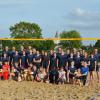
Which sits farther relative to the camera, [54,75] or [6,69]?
[6,69]

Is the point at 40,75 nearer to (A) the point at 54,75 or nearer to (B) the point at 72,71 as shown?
(A) the point at 54,75

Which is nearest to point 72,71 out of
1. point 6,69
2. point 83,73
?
point 83,73

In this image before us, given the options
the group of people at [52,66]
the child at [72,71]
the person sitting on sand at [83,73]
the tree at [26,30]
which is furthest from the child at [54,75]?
the tree at [26,30]

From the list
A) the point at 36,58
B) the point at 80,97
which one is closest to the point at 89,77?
the point at 36,58

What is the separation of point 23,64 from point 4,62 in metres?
0.63

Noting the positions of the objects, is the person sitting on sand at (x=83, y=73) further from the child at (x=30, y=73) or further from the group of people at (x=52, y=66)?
the child at (x=30, y=73)

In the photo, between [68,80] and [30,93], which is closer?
[30,93]

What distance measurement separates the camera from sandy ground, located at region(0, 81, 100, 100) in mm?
10844

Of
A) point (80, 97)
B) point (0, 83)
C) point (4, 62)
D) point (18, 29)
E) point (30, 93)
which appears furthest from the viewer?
point (18, 29)

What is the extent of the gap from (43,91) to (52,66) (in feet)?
9.29

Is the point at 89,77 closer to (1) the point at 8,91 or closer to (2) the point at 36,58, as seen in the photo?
(2) the point at 36,58

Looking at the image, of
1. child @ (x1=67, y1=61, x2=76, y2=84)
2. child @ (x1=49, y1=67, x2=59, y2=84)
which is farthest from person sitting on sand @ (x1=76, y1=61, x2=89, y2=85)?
child @ (x1=49, y1=67, x2=59, y2=84)

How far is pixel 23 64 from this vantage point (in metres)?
15.3

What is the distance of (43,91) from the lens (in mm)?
12234
